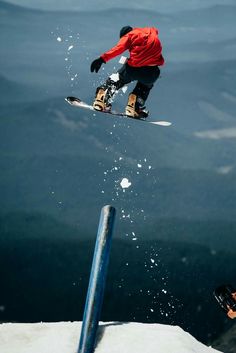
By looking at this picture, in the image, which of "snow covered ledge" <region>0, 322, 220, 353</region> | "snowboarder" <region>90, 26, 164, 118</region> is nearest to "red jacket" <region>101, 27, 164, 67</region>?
"snowboarder" <region>90, 26, 164, 118</region>


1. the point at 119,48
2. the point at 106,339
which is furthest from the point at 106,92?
the point at 106,339

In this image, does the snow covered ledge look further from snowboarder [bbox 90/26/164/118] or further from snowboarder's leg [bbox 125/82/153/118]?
snowboarder's leg [bbox 125/82/153/118]

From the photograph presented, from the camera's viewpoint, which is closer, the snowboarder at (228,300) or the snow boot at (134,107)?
the snowboarder at (228,300)

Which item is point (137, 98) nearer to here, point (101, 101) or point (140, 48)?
point (101, 101)

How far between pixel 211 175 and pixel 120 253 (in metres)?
40.5

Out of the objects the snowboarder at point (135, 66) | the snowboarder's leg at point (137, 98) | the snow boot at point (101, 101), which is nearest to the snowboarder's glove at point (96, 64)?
the snowboarder at point (135, 66)

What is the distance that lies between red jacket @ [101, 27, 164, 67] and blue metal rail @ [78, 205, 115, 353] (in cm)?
423

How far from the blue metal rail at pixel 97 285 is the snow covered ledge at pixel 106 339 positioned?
177mm

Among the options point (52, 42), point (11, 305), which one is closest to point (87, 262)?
point (11, 305)

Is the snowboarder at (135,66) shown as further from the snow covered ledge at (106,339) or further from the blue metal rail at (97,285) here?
the snow covered ledge at (106,339)

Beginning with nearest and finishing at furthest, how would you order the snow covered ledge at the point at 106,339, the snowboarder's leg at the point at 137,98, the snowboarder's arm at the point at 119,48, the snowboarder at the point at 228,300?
the snow covered ledge at the point at 106,339
the snowboarder at the point at 228,300
the snowboarder's arm at the point at 119,48
the snowboarder's leg at the point at 137,98

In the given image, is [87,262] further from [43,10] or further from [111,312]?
[43,10]

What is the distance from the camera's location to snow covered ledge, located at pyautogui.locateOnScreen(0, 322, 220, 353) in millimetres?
6262

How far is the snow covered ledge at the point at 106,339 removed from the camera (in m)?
6.26
